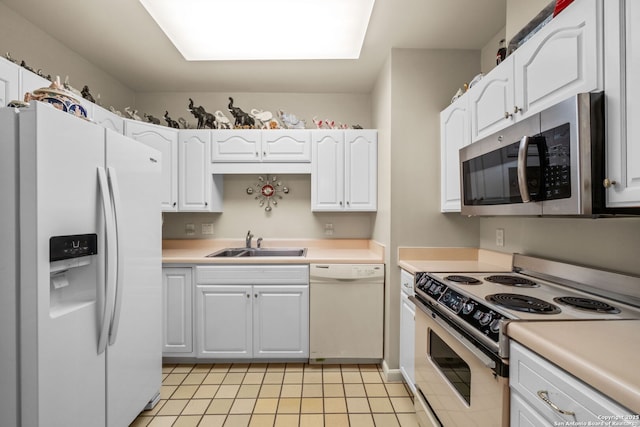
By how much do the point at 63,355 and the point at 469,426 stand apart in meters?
1.66

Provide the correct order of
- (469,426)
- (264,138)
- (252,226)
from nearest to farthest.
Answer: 1. (469,426)
2. (264,138)
3. (252,226)

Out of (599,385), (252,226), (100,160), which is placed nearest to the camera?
(599,385)

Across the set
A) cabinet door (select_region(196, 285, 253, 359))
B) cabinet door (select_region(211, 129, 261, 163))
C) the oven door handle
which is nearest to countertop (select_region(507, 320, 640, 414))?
the oven door handle

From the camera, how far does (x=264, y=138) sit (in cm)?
279

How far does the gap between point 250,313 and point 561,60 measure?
7.89 ft

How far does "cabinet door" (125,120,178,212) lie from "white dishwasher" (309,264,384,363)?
1.46m

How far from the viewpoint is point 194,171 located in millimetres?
2793

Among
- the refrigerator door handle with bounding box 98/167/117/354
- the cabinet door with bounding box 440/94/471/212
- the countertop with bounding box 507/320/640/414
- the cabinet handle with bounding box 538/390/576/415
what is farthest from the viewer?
the cabinet door with bounding box 440/94/471/212

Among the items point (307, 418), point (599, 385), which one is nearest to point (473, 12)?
point (599, 385)

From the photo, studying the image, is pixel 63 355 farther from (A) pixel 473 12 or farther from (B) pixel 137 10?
(A) pixel 473 12

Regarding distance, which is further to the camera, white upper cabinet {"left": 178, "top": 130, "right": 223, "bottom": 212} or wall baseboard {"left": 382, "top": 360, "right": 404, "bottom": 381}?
white upper cabinet {"left": 178, "top": 130, "right": 223, "bottom": 212}

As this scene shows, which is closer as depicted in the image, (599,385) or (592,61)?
(599,385)

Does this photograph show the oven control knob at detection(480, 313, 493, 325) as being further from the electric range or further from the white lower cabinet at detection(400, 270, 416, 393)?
the white lower cabinet at detection(400, 270, 416, 393)

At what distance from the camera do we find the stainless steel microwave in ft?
3.21
